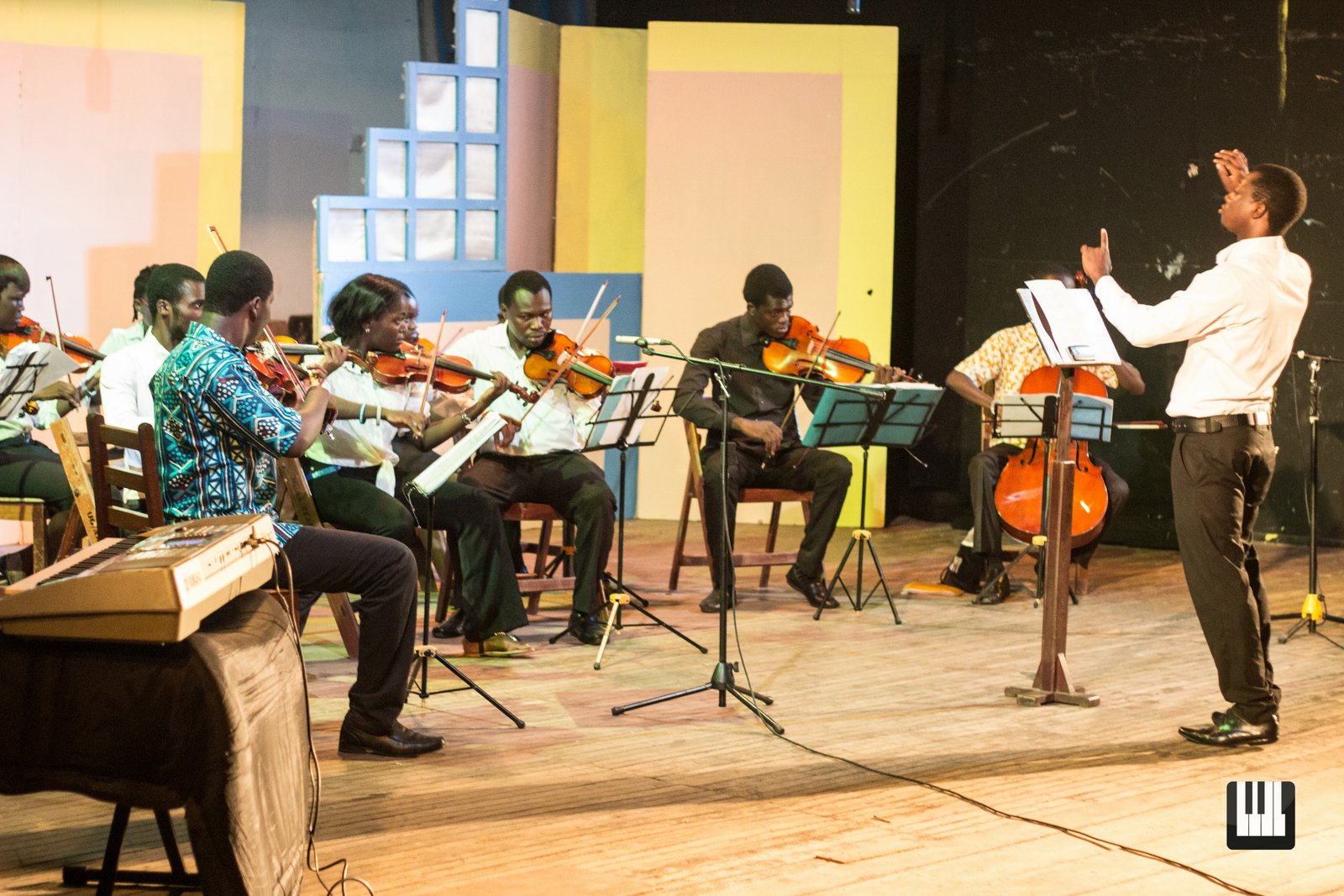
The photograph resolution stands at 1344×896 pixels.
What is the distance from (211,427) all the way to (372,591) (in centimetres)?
60

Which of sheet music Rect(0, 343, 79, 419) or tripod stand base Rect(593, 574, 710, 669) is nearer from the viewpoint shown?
tripod stand base Rect(593, 574, 710, 669)

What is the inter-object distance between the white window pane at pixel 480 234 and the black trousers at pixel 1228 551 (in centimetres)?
436

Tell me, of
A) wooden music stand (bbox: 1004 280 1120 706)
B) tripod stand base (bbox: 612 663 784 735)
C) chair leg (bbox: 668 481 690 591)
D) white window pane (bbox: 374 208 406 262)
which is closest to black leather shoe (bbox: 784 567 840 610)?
chair leg (bbox: 668 481 690 591)

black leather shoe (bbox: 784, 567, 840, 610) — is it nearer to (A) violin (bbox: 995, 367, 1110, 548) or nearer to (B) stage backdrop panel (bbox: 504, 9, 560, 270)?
(A) violin (bbox: 995, 367, 1110, 548)

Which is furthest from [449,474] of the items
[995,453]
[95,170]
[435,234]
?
[95,170]

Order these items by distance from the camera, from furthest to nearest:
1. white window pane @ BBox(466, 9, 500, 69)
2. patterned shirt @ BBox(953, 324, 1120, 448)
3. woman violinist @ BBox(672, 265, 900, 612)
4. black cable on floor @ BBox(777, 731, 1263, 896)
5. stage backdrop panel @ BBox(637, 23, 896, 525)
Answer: stage backdrop panel @ BBox(637, 23, 896, 525), white window pane @ BBox(466, 9, 500, 69), patterned shirt @ BBox(953, 324, 1120, 448), woman violinist @ BBox(672, 265, 900, 612), black cable on floor @ BBox(777, 731, 1263, 896)

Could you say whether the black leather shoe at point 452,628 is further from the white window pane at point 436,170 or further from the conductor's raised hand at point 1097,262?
the white window pane at point 436,170

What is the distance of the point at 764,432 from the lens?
6.13 metres

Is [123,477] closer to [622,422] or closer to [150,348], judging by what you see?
[150,348]

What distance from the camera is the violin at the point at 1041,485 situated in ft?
20.2

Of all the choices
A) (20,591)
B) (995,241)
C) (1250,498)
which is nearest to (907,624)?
(1250,498)

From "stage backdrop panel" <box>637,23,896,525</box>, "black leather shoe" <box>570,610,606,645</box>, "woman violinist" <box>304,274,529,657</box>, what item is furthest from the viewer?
"stage backdrop panel" <box>637,23,896,525</box>

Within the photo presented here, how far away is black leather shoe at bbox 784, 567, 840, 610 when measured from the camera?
20.2 ft

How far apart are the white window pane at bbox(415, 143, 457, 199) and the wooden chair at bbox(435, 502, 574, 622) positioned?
227cm
